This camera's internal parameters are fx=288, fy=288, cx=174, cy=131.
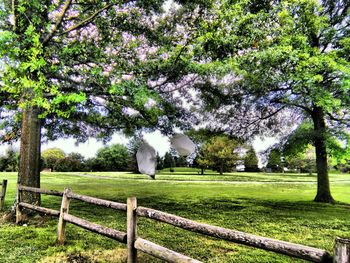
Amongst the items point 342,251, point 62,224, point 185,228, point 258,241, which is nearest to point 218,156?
point 62,224

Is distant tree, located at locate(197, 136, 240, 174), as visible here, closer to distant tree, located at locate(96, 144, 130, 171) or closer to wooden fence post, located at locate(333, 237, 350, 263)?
distant tree, located at locate(96, 144, 130, 171)

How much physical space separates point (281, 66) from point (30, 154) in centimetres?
1013

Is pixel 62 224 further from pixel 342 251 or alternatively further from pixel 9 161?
pixel 9 161

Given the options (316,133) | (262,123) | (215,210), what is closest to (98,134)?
(215,210)

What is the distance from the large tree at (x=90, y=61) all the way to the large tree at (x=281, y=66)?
152 centimetres

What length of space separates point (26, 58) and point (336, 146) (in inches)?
567

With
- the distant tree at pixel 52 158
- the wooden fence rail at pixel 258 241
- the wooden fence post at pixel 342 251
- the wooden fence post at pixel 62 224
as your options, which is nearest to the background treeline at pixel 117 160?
the distant tree at pixel 52 158

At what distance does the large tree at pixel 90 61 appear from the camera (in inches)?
320

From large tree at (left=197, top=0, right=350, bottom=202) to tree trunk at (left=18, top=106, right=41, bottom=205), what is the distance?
20.7ft

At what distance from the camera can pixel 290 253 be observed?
10.0ft

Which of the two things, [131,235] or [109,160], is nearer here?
[131,235]

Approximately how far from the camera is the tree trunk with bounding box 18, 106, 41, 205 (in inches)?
374

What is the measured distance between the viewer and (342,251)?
262 centimetres

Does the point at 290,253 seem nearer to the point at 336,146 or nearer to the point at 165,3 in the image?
the point at 165,3
